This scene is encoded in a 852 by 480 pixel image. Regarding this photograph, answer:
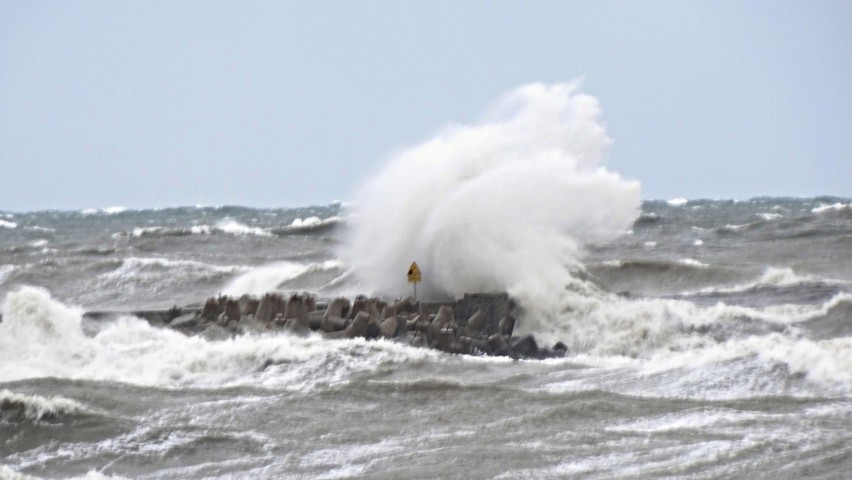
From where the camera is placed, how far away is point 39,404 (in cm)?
1125

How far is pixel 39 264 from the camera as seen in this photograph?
29.6 m

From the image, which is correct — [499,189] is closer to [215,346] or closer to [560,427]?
[215,346]

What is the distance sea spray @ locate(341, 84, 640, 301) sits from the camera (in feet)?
62.6

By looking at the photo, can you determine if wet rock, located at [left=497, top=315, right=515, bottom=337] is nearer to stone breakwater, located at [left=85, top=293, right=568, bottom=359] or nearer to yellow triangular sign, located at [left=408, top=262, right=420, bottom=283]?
stone breakwater, located at [left=85, top=293, right=568, bottom=359]

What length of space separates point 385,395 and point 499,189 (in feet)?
29.0

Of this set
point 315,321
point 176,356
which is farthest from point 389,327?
point 176,356

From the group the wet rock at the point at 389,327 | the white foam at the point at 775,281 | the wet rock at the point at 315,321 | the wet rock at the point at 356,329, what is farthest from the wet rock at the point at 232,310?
the white foam at the point at 775,281

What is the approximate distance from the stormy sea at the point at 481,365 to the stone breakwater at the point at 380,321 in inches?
20.0

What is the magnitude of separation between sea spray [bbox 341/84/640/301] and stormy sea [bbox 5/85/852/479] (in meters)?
0.04

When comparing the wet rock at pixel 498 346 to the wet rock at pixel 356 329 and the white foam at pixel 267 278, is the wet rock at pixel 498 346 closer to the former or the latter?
the wet rock at pixel 356 329

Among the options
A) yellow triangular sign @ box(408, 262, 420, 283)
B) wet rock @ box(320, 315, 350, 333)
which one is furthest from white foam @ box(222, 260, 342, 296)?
wet rock @ box(320, 315, 350, 333)

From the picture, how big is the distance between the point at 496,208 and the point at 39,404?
994 cm

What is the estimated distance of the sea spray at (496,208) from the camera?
19078 millimetres

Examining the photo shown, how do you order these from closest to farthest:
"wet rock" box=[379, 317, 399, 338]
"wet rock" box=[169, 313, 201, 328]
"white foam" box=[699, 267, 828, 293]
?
1. "wet rock" box=[379, 317, 399, 338]
2. "wet rock" box=[169, 313, 201, 328]
3. "white foam" box=[699, 267, 828, 293]
